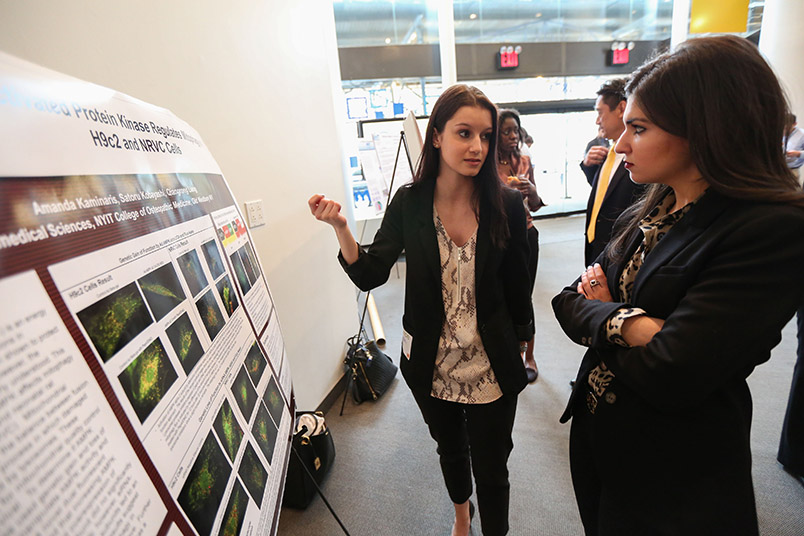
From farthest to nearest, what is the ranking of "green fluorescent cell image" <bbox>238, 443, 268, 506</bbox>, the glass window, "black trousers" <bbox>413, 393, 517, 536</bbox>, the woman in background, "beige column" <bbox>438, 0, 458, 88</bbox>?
the glass window → "beige column" <bbox>438, 0, 458, 88</bbox> → the woman in background → "black trousers" <bbox>413, 393, 517, 536</bbox> → "green fluorescent cell image" <bbox>238, 443, 268, 506</bbox>

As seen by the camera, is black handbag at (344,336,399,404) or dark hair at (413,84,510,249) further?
black handbag at (344,336,399,404)

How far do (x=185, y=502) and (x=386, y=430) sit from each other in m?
1.74

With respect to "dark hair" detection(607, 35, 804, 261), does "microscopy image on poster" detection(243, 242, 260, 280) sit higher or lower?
lower

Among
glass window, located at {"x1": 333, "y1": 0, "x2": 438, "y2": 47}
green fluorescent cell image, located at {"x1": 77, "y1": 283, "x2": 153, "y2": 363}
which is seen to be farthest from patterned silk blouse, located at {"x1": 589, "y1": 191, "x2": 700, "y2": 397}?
glass window, located at {"x1": 333, "y1": 0, "x2": 438, "y2": 47}

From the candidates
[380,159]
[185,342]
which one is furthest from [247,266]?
[380,159]

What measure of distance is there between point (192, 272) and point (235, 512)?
43 cm

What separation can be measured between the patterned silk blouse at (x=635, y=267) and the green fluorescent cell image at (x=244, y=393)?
0.79 meters

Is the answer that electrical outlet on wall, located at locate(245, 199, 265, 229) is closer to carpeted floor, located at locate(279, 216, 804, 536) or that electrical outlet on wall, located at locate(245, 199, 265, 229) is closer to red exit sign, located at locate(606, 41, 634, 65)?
carpeted floor, located at locate(279, 216, 804, 536)

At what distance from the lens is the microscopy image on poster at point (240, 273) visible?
0.94 meters

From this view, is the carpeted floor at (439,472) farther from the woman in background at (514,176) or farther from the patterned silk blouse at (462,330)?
the patterned silk blouse at (462,330)

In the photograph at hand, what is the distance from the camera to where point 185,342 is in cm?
62

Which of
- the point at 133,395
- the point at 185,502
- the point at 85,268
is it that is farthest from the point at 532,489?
the point at 85,268

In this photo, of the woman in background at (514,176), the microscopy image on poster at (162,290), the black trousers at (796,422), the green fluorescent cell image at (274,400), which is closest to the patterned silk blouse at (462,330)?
the green fluorescent cell image at (274,400)

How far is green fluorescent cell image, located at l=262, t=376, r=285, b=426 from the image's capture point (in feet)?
2.98
